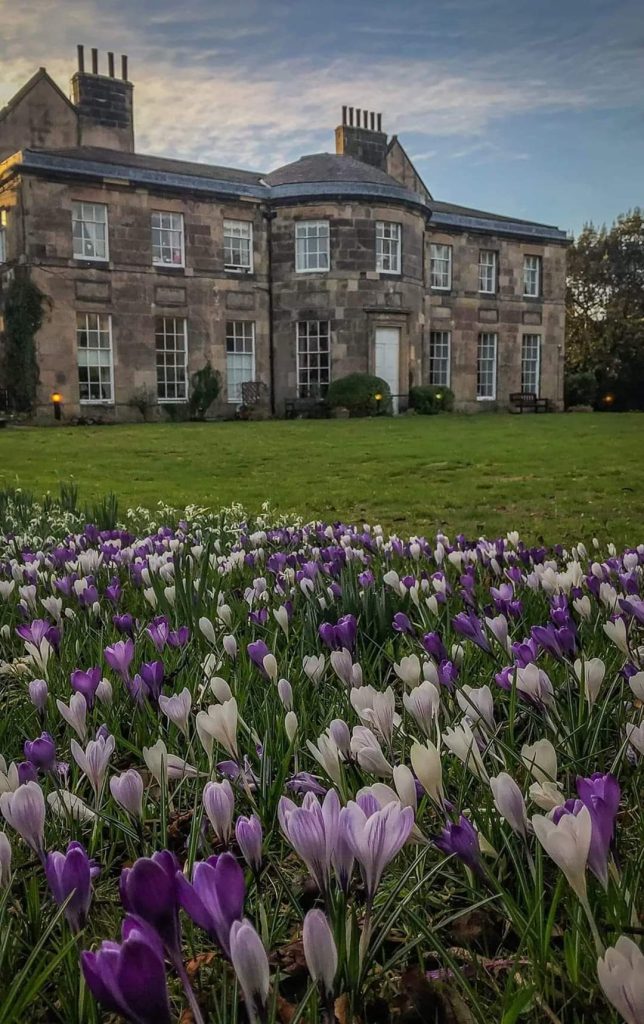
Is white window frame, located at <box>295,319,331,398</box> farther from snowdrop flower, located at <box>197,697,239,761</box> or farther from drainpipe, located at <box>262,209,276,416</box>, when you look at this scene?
snowdrop flower, located at <box>197,697,239,761</box>

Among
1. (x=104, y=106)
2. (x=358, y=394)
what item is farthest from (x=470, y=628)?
(x=104, y=106)

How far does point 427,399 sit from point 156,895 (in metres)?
29.5

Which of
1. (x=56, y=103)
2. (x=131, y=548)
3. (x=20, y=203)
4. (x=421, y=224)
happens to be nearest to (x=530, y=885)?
(x=131, y=548)

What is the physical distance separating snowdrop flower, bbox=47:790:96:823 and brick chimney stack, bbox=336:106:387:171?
35180mm

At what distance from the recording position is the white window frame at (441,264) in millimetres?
32438

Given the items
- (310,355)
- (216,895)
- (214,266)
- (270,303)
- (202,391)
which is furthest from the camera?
(270,303)

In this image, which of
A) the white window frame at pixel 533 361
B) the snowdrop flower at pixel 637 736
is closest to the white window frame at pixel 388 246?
the white window frame at pixel 533 361

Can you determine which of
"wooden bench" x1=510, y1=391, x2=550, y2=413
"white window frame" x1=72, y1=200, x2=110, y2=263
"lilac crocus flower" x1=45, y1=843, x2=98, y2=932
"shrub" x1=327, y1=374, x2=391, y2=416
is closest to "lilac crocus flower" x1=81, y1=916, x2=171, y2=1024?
"lilac crocus flower" x1=45, y1=843, x2=98, y2=932

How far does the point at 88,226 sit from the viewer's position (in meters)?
26.1

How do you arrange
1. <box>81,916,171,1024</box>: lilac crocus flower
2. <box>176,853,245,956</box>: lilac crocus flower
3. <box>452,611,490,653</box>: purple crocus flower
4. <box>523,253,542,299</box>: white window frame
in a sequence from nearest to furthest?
<box>81,916,171,1024</box>: lilac crocus flower → <box>176,853,245,956</box>: lilac crocus flower → <box>452,611,490,653</box>: purple crocus flower → <box>523,253,542,299</box>: white window frame

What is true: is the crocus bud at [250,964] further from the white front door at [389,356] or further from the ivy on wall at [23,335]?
the white front door at [389,356]

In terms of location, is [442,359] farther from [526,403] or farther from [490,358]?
[526,403]

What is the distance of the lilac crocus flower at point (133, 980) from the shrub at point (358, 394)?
27085 millimetres

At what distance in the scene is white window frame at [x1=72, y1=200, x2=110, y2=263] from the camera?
84.8 ft
